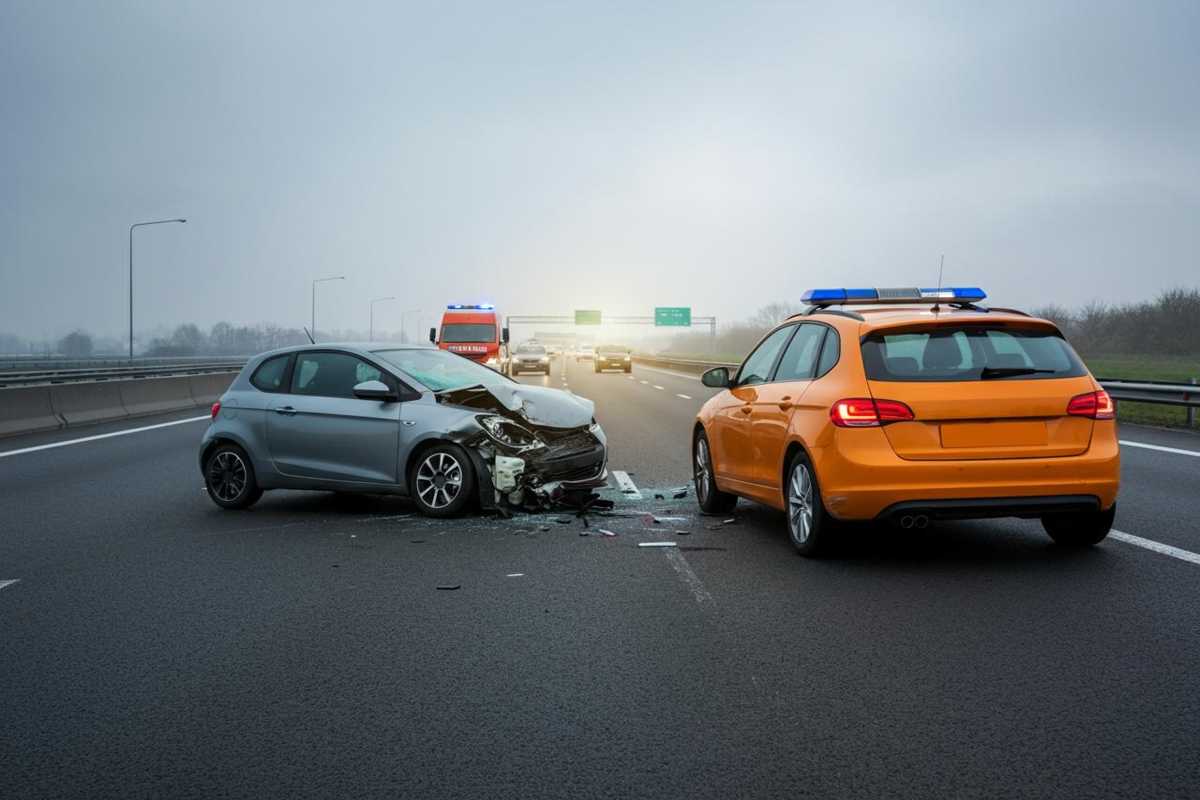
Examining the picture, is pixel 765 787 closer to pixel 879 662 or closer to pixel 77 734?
pixel 879 662

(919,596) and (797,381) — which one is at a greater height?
(797,381)

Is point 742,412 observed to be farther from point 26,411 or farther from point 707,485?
point 26,411

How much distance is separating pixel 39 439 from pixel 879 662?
17119 mm

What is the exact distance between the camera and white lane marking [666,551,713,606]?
266 inches

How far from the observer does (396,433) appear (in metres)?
9.88

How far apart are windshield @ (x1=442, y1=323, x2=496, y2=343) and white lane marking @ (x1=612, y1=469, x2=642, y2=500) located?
87.0 ft

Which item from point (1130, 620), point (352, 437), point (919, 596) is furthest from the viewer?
point (352, 437)

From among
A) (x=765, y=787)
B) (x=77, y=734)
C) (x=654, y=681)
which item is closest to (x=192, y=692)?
(x=77, y=734)

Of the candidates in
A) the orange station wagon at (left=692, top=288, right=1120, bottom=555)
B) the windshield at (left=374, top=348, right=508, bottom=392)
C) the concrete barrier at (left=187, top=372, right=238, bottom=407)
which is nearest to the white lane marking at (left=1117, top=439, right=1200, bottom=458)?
the orange station wagon at (left=692, top=288, right=1120, bottom=555)

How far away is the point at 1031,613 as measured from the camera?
20.5 feet

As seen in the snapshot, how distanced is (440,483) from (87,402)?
15224mm

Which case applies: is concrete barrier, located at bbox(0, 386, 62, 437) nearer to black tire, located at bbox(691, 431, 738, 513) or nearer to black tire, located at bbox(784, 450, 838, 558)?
black tire, located at bbox(691, 431, 738, 513)

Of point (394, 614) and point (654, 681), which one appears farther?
point (394, 614)

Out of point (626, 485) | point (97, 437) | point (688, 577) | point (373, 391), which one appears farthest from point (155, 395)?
point (688, 577)
